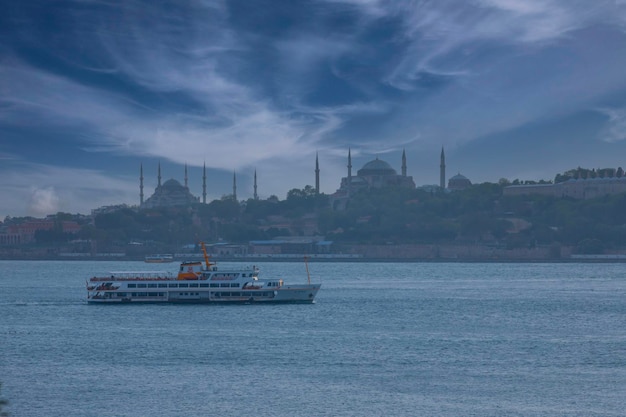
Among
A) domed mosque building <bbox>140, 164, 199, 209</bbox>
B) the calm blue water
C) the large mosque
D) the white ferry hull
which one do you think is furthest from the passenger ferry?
domed mosque building <bbox>140, 164, 199, 209</bbox>

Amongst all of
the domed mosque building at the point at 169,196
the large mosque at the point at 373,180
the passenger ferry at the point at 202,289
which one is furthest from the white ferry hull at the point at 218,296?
the domed mosque building at the point at 169,196

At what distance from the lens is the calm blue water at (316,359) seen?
23.1 metres

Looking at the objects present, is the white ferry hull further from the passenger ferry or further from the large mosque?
the large mosque

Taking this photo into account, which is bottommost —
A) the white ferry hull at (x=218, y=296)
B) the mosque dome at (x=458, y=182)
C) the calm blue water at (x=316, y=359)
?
the calm blue water at (x=316, y=359)

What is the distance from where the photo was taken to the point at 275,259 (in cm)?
11706

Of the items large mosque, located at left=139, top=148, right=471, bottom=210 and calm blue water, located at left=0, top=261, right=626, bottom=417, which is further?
large mosque, located at left=139, top=148, right=471, bottom=210

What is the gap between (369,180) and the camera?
153 m

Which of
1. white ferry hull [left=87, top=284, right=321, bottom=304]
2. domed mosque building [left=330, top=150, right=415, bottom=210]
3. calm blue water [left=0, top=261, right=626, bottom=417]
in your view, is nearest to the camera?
calm blue water [left=0, top=261, right=626, bottom=417]

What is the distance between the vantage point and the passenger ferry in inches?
1769

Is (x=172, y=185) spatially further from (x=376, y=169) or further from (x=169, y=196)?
(x=376, y=169)

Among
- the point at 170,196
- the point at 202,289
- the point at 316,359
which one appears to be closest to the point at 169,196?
the point at 170,196

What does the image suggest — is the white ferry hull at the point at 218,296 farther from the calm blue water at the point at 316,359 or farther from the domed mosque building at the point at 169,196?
the domed mosque building at the point at 169,196

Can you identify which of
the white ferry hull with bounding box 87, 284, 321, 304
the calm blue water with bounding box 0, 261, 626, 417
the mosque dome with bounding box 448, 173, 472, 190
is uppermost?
the mosque dome with bounding box 448, 173, 472, 190

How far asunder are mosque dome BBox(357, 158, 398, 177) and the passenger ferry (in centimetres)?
10794
